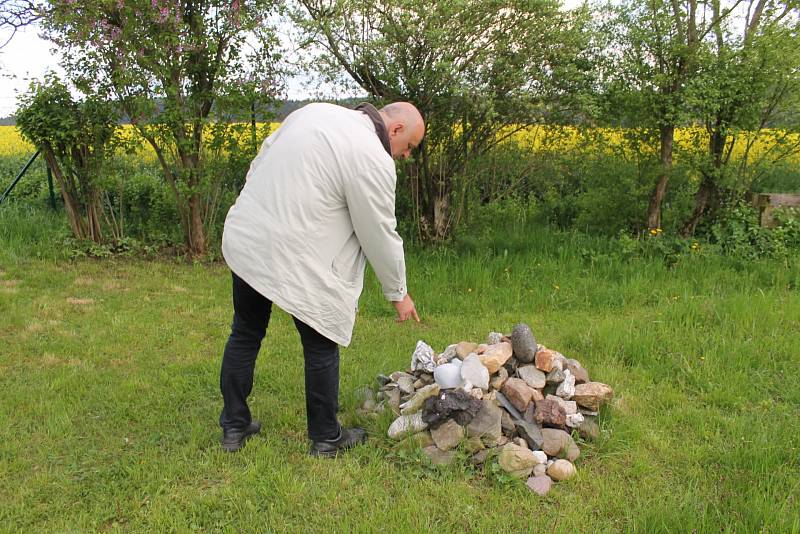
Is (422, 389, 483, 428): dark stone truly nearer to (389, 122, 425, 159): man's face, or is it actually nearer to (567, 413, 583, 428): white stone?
(567, 413, 583, 428): white stone

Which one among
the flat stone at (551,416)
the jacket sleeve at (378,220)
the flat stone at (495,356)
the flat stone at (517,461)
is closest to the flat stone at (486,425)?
the flat stone at (517,461)

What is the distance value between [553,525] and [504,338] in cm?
138

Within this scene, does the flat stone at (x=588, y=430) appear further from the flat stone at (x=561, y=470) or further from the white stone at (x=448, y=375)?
the white stone at (x=448, y=375)

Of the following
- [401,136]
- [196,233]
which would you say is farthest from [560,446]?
[196,233]

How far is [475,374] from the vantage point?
347 cm

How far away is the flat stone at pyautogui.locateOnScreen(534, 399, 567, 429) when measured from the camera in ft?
10.8

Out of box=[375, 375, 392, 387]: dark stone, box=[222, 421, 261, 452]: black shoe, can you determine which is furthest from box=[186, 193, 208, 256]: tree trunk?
box=[222, 421, 261, 452]: black shoe

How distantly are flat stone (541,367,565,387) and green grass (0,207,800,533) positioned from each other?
337 millimetres

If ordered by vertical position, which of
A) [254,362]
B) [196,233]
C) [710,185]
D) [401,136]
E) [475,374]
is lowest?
[475,374]

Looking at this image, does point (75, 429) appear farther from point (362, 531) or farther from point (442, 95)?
point (442, 95)

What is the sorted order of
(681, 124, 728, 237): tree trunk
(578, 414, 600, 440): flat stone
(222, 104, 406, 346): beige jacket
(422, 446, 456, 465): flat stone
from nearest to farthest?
(222, 104, 406, 346): beige jacket < (422, 446, 456, 465): flat stone < (578, 414, 600, 440): flat stone < (681, 124, 728, 237): tree trunk

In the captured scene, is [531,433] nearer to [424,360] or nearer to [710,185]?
[424,360]

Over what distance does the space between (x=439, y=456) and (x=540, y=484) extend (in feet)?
1.64

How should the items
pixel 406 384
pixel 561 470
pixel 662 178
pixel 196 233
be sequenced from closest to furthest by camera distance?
pixel 561 470
pixel 406 384
pixel 662 178
pixel 196 233
